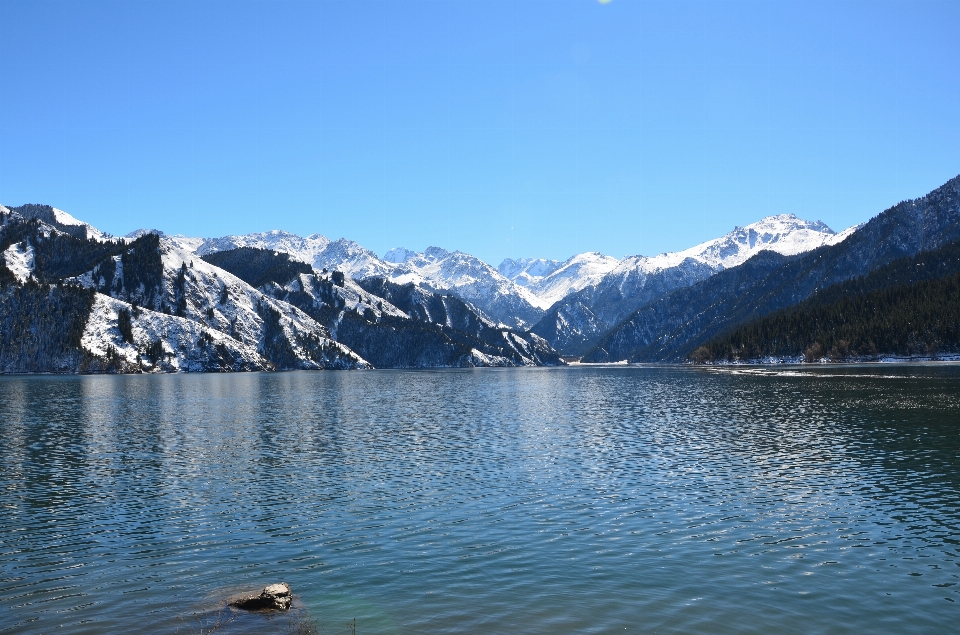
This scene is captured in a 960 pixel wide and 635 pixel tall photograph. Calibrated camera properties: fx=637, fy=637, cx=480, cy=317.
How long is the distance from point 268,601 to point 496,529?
15.8 metres

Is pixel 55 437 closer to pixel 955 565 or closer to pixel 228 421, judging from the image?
pixel 228 421

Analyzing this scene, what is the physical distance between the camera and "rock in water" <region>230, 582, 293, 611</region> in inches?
1055

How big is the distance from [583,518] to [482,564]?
36.5 feet

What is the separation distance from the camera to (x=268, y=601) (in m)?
26.9

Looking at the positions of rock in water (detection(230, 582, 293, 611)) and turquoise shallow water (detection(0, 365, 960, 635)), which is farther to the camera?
rock in water (detection(230, 582, 293, 611))

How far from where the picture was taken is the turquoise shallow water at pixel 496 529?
87.5 ft

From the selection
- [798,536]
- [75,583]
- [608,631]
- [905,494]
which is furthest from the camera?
[905,494]

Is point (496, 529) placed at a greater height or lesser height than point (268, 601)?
lesser

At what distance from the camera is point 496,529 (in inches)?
1538

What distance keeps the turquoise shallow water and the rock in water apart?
2.98 ft

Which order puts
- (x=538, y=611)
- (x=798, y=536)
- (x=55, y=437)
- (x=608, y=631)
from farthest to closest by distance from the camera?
(x=55, y=437), (x=798, y=536), (x=538, y=611), (x=608, y=631)

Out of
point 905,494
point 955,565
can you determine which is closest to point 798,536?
point 955,565

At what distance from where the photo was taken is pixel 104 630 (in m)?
25.0

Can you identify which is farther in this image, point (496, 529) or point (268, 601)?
point (496, 529)
